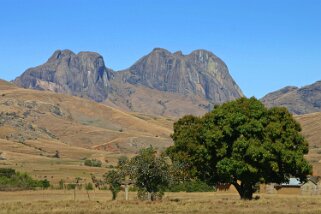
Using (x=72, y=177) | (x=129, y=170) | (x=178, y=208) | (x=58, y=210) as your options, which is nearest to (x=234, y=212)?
(x=178, y=208)

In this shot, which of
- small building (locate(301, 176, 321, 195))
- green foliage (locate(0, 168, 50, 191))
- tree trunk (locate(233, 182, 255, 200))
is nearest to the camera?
tree trunk (locate(233, 182, 255, 200))

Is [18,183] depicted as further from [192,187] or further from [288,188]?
[288,188]

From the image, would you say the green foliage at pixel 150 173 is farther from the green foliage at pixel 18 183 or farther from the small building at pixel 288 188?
the small building at pixel 288 188

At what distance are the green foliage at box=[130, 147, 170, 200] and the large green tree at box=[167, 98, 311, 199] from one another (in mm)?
4421

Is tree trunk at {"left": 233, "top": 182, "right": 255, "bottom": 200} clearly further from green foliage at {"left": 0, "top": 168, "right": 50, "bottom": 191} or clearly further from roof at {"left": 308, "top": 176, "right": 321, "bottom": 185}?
green foliage at {"left": 0, "top": 168, "right": 50, "bottom": 191}

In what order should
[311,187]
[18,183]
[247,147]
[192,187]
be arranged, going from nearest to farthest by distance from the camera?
[247,147], [18,183], [192,187], [311,187]

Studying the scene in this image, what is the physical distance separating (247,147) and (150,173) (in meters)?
9.09

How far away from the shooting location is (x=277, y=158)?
186 ft

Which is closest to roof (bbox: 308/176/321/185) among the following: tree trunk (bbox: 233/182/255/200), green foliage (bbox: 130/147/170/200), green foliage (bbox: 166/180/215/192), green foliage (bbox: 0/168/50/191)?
green foliage (bbox: 166/180/215/192)

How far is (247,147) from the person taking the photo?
182 feet

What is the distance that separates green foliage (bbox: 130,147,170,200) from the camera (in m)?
56.0

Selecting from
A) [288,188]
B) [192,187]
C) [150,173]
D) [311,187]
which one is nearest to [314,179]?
[311,187]

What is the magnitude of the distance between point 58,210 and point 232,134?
19.9m

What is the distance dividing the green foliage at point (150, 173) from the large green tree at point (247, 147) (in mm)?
4421
